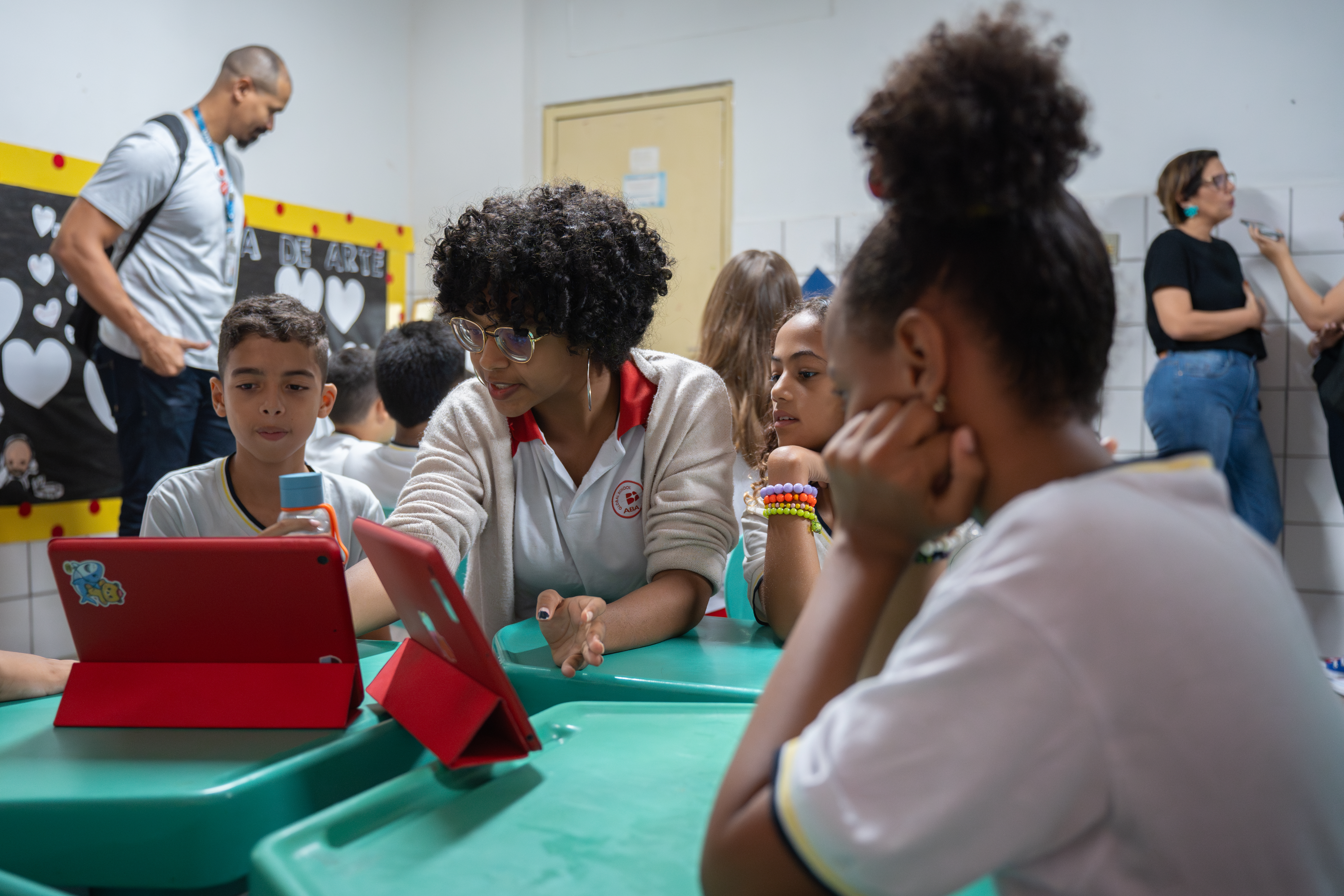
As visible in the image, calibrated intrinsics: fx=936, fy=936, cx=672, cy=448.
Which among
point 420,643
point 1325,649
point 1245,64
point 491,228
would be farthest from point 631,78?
point 420,643

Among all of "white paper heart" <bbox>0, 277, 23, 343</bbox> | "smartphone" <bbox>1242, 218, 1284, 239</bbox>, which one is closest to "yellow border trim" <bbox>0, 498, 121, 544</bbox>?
"white paper heart" <bbox>0, 277, 23, 343</bbox>

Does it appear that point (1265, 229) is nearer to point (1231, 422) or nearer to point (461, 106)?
point (1231, 422)

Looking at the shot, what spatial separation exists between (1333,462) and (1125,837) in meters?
3.40

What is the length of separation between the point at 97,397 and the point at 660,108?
2.66 meters

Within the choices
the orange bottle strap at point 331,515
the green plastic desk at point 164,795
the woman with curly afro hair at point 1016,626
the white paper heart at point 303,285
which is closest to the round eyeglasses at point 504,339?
the orange bottle strap at point 331,515

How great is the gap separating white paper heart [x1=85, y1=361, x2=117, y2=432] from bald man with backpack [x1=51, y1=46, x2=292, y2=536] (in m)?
0.09

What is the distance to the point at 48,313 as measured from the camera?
10.6ft

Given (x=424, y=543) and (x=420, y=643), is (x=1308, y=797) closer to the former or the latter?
(x=424, y=543)

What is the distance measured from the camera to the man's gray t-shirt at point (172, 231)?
2.94m

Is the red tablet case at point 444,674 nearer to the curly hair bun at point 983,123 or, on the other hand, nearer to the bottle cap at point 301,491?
the bottle cap at point 301,491

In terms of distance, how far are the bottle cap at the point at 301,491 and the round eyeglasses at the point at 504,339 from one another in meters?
0.47

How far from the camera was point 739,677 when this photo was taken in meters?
1.14

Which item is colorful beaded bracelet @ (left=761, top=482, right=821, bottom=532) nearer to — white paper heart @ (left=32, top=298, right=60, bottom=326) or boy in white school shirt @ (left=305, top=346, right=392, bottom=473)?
boy in white school shirt @ (left=305, top=346, right=392, bottom=473)

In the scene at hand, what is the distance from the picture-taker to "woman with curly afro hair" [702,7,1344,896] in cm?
49
